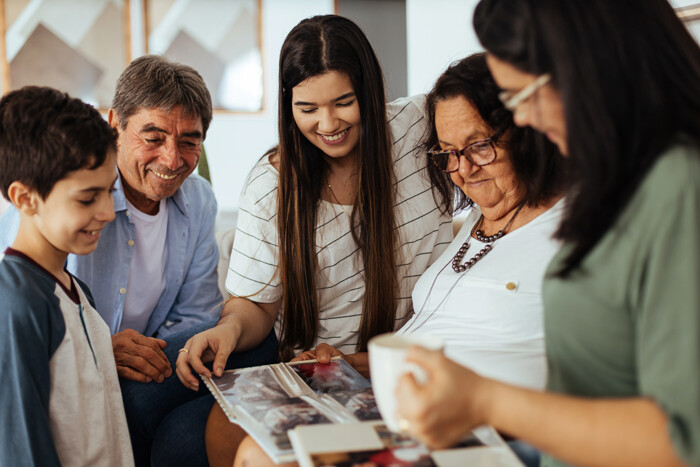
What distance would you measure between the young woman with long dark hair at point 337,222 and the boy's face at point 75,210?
437mm

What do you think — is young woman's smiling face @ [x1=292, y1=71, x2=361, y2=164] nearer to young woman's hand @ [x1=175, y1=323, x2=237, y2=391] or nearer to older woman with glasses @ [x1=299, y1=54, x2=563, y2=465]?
older woman with glasses @ [x1=299, y1=54, x2=563, y2=465]

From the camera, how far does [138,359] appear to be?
1479 mm

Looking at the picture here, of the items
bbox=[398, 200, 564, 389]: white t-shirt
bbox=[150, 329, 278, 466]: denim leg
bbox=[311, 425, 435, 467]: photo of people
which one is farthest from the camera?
bbox=[150, 329, 278, 466]: denim leg

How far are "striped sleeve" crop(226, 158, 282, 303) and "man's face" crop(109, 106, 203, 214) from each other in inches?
10.8

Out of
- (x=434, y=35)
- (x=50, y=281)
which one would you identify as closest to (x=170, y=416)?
(x=50, y=281)

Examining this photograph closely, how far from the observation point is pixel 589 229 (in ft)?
2.49

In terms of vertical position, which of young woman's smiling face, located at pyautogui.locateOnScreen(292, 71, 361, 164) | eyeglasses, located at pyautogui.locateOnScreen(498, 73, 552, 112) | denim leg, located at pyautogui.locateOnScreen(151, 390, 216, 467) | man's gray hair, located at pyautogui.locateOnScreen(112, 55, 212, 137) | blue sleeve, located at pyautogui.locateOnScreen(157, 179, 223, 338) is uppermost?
man's gray hair, located at pyautogui.locateOnScreen(112, 55, 212, 137)

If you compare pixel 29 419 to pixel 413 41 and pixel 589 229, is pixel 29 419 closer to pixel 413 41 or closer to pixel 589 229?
pixel 589 229

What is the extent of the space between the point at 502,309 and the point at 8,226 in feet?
3.89

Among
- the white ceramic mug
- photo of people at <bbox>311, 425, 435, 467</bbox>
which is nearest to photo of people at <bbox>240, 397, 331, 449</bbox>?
photo of people at <bbox>311, 425, 435, 467</bbox>

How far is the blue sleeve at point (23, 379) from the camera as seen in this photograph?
107 cm

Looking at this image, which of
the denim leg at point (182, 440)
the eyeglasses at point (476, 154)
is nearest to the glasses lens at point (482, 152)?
the eyeglasses at point (476, 154)

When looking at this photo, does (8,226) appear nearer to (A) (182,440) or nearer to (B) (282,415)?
(A) (182,440)

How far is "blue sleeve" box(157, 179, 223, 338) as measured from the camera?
1.91m
